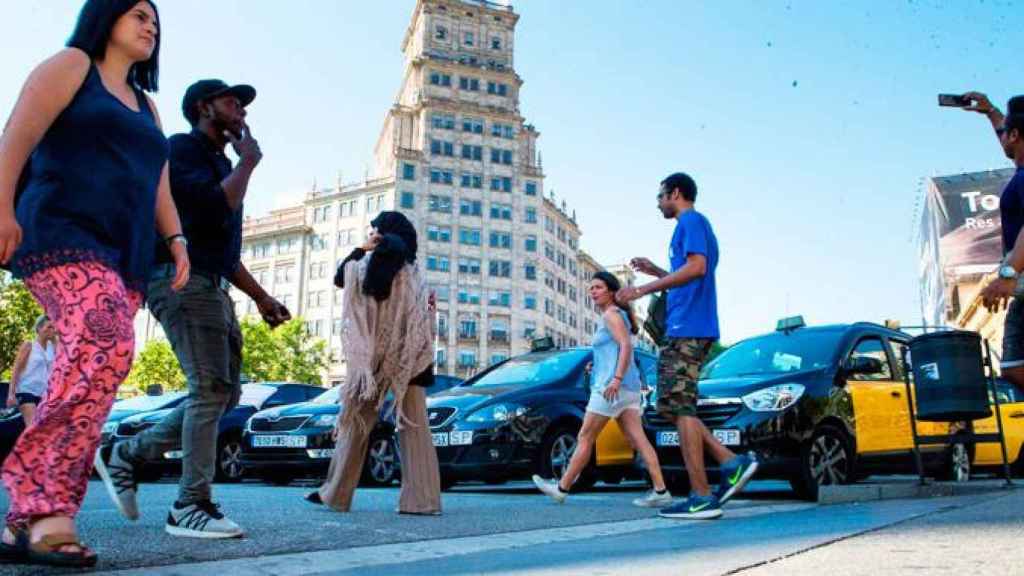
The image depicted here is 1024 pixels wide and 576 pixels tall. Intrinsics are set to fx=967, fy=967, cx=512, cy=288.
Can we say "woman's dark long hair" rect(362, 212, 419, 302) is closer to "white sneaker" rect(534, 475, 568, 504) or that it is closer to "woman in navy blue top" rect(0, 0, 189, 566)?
"white sneaker" rect(534, 475, 568, 504)

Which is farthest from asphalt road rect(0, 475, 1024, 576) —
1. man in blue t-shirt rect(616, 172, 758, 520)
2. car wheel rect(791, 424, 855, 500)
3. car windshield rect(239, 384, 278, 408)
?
car windshield rect(239, 384, 278, 408)

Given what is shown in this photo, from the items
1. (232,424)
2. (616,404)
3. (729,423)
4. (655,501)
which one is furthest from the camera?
(232,424)

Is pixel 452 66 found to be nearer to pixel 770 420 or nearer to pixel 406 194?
pixel 406 194

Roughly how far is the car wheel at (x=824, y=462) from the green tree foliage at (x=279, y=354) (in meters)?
65.3

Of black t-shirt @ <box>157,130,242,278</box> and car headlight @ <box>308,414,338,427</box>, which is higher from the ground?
black t-shirt @ <box>157,130,242,278</box>

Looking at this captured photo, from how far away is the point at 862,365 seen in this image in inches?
329

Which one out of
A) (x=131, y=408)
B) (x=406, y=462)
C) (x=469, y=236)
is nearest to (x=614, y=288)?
(x=406, y=462)

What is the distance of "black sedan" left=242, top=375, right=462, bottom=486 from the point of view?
10.7m

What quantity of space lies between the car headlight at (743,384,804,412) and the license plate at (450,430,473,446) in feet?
8.66

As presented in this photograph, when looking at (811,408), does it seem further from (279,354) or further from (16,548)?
(279,354)

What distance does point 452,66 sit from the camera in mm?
89625

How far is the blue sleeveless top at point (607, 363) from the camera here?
7406 millimetres

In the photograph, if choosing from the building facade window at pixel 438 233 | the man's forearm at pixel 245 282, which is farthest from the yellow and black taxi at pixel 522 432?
the building facade window at pixel 438 233

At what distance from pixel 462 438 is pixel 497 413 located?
40 centimetres
